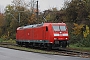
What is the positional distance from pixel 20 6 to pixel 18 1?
2.19 metres

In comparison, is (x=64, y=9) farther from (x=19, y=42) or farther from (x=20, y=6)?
(x=20, y=6)

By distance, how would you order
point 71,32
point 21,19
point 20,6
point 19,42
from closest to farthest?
1. point 71,32
2. point 19,42
3. point 21,19
4. point 20,6

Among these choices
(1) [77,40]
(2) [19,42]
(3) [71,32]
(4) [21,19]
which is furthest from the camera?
(4) [21,19]

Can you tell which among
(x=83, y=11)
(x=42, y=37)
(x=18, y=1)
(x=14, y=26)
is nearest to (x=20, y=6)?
(x=18, y=1)

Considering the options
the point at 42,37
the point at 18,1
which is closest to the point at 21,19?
the point at 18,1

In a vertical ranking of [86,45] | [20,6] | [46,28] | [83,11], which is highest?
[20,6]

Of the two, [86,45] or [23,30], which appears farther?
[23,30]

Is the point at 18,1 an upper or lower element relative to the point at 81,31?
upper

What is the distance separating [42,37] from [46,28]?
6.11 feet

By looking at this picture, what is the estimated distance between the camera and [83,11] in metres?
42.8

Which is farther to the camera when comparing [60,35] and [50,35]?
[60,35]

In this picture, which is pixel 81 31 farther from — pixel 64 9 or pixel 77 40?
pixel 64 9

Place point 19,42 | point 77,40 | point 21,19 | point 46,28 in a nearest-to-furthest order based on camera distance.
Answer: point 46,28, point 77,40, point 19,42, point 21,19

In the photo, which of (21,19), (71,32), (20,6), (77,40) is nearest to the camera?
(77,40)
